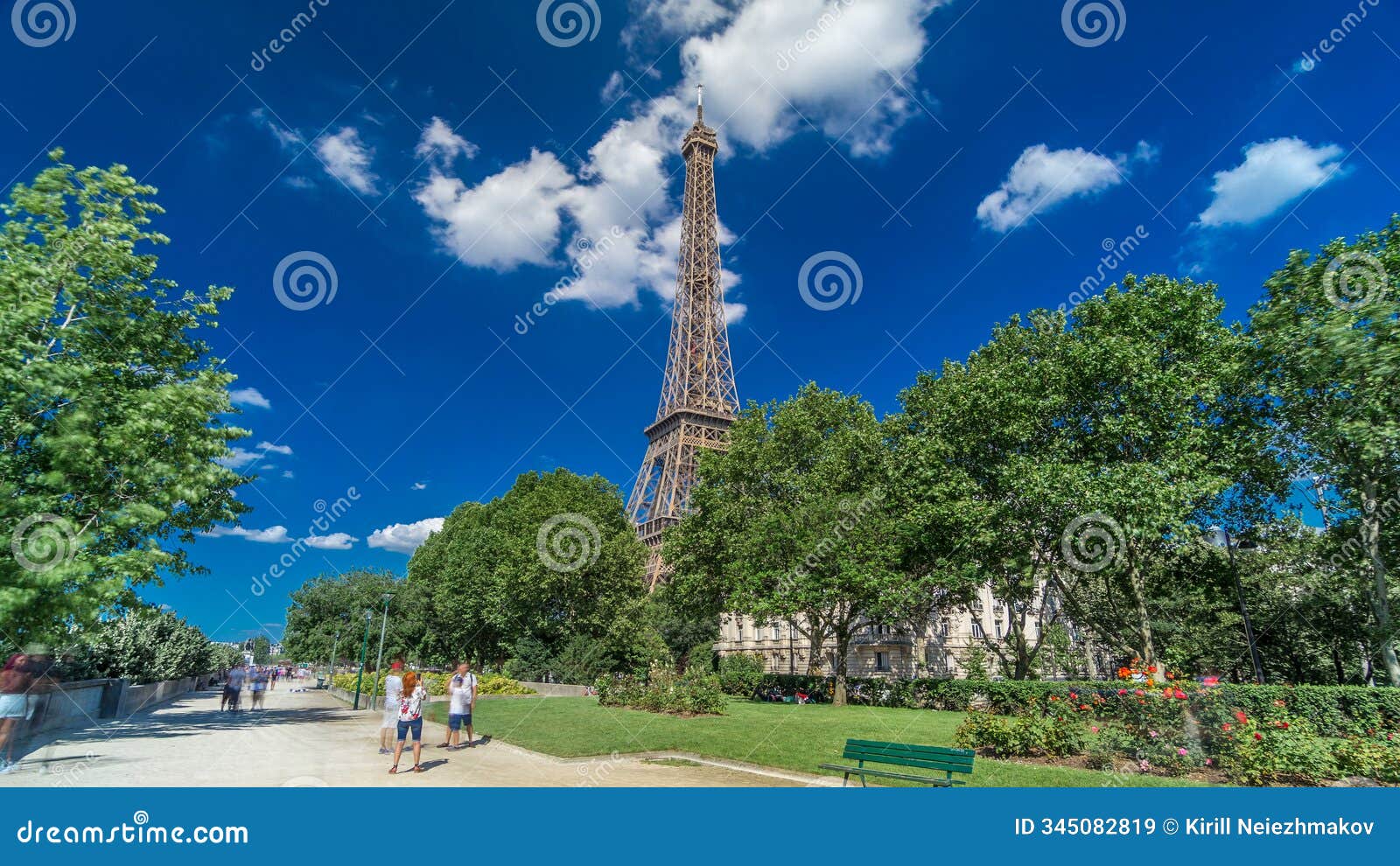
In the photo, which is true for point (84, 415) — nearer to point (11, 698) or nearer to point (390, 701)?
point (11, 698)

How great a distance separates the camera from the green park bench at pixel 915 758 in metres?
10.5

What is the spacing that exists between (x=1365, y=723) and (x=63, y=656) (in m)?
34.4

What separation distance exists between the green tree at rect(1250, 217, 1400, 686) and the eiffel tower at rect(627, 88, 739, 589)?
51.8m

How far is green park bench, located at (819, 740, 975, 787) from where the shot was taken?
10.5 meters

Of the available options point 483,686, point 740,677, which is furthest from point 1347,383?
point 483,686

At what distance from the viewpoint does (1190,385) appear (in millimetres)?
24594

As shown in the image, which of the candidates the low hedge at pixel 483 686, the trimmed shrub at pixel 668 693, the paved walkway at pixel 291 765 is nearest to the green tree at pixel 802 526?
the trimmed shrub at pixel 668 693

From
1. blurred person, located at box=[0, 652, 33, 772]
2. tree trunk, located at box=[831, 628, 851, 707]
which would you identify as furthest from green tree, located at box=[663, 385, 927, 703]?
blurred person, located at box=[0, 652, 33, 772]

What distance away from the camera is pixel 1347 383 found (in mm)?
18578

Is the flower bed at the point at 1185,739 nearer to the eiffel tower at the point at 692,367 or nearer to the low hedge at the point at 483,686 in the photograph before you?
the low hedge at the point at 483,686

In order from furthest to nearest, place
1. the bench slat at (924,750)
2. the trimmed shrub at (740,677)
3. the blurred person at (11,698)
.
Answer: the trimmed shrub at (740,677)
the blurred person at (11,698)
the bench slat at (924,750)

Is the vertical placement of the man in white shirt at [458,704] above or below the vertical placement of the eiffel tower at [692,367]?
below

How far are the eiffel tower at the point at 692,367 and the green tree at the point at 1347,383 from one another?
51813 mm

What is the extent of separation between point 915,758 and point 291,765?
33.9 ft
